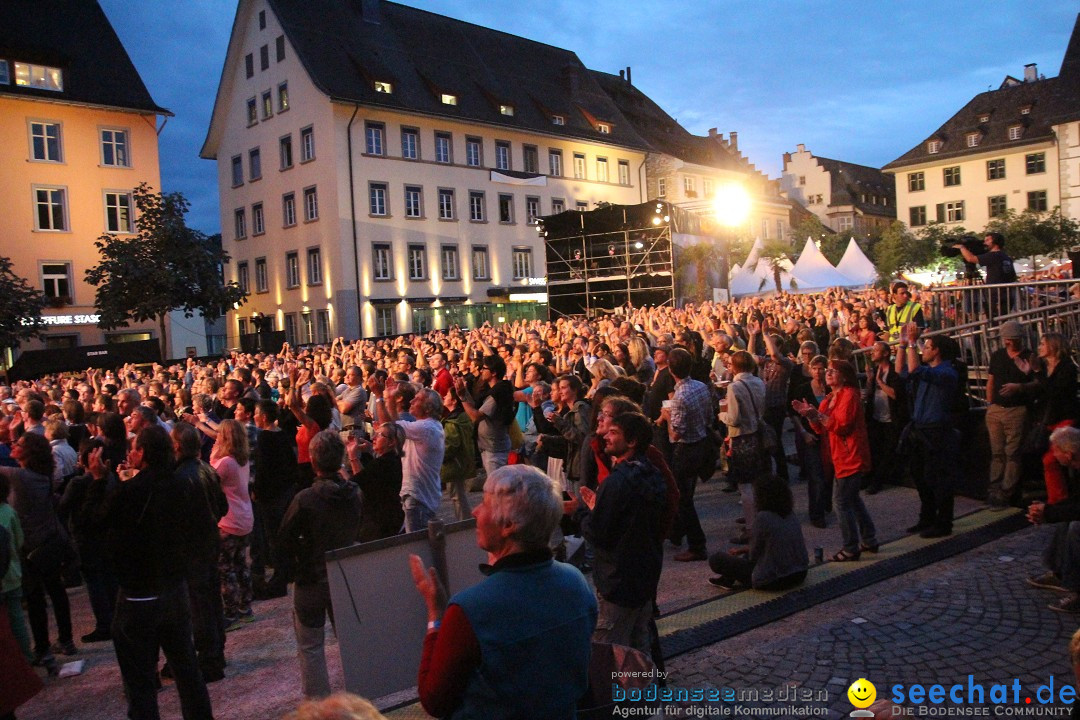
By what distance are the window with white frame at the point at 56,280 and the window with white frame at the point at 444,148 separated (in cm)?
1630

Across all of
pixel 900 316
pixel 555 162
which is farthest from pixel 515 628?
pixel 555 162

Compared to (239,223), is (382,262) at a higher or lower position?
lower

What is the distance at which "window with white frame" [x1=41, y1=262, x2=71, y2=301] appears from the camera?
34.2m

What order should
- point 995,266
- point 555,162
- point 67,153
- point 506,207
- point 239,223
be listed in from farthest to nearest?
point 555,162, point 506,207, point 239,223, point 67,153, point 995,266

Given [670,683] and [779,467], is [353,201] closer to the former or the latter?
[779,467]

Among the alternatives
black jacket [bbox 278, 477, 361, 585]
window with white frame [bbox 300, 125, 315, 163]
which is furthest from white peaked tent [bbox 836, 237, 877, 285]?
black jacket [bbox 278, 477, 361, 585]

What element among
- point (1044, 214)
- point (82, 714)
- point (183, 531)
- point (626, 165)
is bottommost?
point (82, 714)

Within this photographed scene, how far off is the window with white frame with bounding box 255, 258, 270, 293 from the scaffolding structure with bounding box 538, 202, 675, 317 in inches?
586

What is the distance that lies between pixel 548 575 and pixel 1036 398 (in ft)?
22.9

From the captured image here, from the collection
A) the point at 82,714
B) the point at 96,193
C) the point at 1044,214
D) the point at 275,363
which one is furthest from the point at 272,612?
the point at 1044,214

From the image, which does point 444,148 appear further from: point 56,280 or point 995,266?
point 995,266

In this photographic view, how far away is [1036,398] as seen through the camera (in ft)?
26.1

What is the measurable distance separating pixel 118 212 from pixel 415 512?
35081 mm

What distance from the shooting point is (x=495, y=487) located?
2752mm
